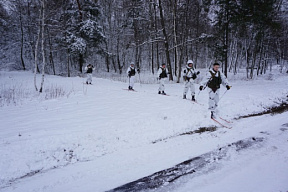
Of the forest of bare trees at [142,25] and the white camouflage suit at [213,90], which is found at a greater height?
the forest of bare trees at [142,25]

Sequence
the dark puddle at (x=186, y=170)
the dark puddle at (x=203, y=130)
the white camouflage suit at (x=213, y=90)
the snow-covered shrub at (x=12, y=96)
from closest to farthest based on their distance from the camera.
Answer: the dark puddle at (x=186, y=170) < the dark puddle at (x=203, y=130) < the white camouflage suit at (x=213, y=90) < the snow-covered shrub at (x=12, y=96)

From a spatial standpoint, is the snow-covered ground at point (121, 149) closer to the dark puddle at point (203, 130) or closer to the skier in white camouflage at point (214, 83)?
the dark puddle at point (203, 130)

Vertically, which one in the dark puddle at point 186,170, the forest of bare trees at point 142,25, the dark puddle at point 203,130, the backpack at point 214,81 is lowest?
the dark puddle at point 186,170

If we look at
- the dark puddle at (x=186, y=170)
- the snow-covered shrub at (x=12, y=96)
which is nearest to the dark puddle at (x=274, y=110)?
the dark puddle at (x=186, y=170)

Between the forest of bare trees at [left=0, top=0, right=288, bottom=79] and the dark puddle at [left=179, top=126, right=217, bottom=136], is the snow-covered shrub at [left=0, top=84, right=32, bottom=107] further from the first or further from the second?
the dark puddle at [left=179, top=126, right=217, bottom=136]

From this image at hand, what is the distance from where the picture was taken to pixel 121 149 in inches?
177

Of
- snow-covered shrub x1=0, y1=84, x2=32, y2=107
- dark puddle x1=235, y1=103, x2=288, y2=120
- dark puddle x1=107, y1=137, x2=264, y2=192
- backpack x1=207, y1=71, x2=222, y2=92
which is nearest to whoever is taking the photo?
dark puddle x1=107, y1=137, x2=264, y2=192

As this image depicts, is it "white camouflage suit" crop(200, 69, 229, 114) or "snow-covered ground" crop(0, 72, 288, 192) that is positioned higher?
"white camouflage suit" crop(200, 69, 229, 114)

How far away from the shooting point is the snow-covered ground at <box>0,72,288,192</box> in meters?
3.12

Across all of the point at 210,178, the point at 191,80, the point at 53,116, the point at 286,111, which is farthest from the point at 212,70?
the point at 53,116

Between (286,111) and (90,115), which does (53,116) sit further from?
(286,111)

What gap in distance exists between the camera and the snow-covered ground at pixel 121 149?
123 inches

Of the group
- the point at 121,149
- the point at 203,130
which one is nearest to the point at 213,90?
the point at 203,130

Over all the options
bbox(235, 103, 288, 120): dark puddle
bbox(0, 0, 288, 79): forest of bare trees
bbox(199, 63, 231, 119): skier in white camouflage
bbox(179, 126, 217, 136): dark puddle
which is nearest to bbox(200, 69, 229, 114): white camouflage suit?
bbox(199, 63, 231, 119): skier in white camouflage
